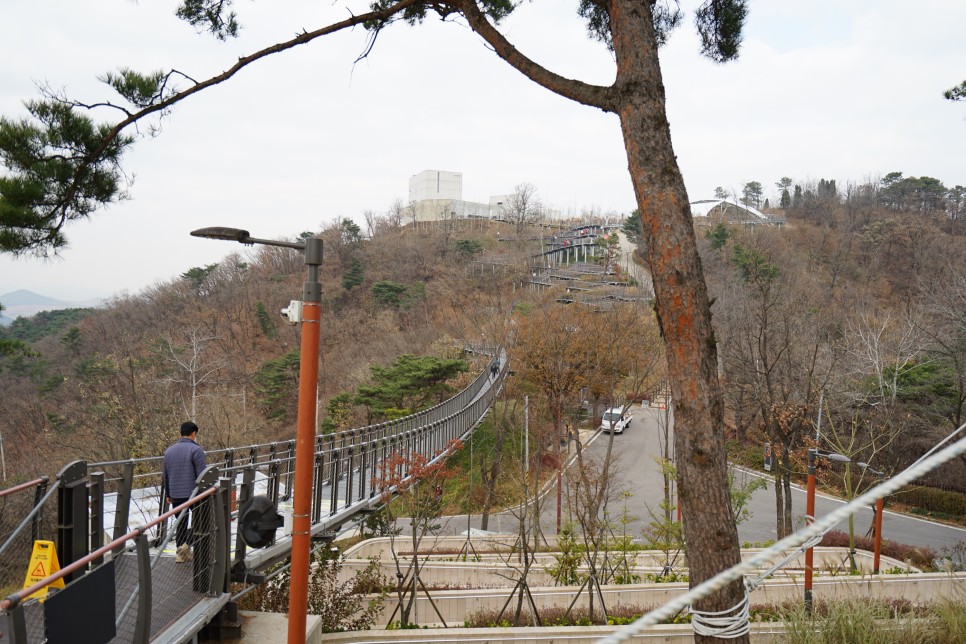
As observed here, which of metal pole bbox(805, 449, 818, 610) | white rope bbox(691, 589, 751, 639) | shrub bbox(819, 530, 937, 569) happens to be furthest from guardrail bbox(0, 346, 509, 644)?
shrub bbox(819, 530, 937, 569)

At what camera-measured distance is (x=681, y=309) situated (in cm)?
416

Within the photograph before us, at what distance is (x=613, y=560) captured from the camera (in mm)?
13312

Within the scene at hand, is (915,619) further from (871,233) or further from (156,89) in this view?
(871,233)

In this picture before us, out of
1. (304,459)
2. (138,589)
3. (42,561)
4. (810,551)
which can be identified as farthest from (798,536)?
(810,551)

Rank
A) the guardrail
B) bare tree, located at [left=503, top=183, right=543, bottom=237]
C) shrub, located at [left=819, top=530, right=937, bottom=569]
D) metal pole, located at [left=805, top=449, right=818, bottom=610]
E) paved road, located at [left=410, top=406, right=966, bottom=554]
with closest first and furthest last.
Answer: the guardrail, metal pole, located at [left=805, top=449, right=818, bottom=610], shrub, located at [left=819, top=530, right=937, bottom=569], paved road, located at [left=410, top=406, right=966, bottom=554], bare tree, located at [left=503, top=183, right=543, bottom=237]

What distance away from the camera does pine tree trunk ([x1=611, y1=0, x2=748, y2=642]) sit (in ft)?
13.1

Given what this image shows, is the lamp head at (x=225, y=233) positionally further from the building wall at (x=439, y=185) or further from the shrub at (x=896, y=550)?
the building wall at (x=439, y=185)

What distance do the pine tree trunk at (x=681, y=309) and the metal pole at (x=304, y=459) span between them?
8.40ft

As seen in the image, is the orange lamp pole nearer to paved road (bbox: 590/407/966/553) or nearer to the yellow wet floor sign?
the yellow wet floor sign

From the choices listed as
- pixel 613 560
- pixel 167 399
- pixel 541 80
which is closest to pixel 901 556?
pixel 613 560

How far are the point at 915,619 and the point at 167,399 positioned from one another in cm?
2434

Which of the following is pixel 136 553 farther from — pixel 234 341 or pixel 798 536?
pixel 234 341

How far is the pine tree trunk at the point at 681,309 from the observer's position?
399 centimetres

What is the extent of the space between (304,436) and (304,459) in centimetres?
18
